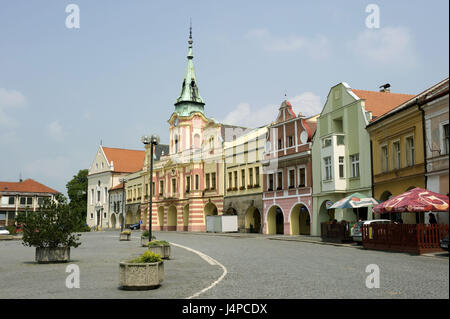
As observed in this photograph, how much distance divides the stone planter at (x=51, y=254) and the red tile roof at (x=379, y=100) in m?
22.9

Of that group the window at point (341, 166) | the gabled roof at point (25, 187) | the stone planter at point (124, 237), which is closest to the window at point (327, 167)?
the window at point (341, 166)

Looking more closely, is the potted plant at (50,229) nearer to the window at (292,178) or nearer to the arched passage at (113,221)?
the window at (292,178)

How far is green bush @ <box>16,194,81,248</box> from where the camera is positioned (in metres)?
17.7

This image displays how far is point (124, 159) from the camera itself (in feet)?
300

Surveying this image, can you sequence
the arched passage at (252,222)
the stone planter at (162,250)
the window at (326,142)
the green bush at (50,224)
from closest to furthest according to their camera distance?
the green bush at (50,224), the stone planter at (162,250), the window at (326,142), the arched passage at (252,222)

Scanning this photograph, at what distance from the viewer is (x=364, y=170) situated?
107 feet

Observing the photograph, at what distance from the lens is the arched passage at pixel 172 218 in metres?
65.2

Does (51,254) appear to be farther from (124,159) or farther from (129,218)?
(124,159)

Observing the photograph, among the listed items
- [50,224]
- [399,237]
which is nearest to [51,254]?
[50,224]

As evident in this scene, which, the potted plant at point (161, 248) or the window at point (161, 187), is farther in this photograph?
the window at point (161, 187)

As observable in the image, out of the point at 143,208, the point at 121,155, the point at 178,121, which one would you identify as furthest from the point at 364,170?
the point at 121,155

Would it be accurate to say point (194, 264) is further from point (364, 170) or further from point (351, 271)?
point (364, 170)

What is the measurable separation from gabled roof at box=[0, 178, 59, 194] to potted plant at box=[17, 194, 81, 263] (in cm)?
9435

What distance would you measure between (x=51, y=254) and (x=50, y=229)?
1.01 metres
